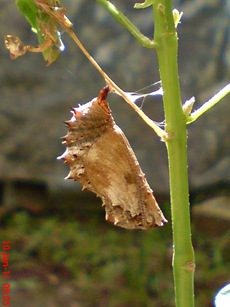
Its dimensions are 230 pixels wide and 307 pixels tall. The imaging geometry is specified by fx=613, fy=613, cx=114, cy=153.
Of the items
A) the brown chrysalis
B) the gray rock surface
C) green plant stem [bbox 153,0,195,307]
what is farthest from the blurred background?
green plant stem [bbox 153,0,195,307]

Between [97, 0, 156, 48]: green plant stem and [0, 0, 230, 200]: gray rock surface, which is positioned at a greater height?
[0, 0, 230, 200]: gray rock surface

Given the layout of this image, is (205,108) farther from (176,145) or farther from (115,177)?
(115,177)

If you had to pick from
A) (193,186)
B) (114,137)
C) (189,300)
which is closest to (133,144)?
(193,186)

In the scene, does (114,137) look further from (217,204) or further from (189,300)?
(217,204)

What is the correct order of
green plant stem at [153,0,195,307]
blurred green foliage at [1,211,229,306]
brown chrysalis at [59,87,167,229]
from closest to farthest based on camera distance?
green plant stem at [153,0,195,307] → brown chrysalis at [59,87,167,229] → blurred green foliage at [1,211,229,306]

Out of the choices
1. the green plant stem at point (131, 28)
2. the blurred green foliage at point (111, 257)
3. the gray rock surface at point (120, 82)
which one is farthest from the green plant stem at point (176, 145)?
the gray rock surface at point (120, 82)

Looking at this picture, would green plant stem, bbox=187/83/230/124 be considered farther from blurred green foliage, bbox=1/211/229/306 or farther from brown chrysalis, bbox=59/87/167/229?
blurred green foliage, bbox=1/211/229/306
